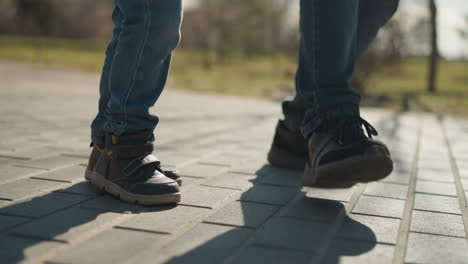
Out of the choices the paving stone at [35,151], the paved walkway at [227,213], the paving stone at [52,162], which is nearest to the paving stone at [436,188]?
the paved walkway at [227,213]

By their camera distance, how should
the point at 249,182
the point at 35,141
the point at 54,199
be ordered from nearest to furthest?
the point at 54,199 < the point at 249,182 < the point at 35,141

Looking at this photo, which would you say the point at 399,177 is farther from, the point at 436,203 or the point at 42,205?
the point at 42,205

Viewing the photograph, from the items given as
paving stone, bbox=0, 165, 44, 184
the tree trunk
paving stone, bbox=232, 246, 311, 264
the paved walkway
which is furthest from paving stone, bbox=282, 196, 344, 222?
the tree trunk

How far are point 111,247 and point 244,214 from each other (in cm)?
54

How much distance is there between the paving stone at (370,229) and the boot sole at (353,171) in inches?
5.2

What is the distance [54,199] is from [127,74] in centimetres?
51

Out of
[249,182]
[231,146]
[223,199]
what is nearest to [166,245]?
[223,199]

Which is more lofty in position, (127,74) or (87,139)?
(127,74)

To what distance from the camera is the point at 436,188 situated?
239cm

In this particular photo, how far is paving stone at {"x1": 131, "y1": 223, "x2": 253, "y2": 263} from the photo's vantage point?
1.36 m

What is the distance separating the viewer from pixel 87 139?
10.9 feet

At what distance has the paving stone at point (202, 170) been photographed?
2.43 metres

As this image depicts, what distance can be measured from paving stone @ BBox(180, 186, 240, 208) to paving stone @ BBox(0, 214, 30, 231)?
0.55m

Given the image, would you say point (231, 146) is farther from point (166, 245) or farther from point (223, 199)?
point (166, 245)
